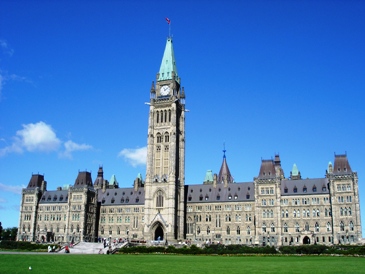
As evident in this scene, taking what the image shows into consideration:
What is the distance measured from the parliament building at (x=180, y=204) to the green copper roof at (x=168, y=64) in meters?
0.31

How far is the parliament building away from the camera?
345 feet

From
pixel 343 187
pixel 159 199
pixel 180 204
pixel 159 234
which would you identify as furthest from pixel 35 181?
pixel 343 187

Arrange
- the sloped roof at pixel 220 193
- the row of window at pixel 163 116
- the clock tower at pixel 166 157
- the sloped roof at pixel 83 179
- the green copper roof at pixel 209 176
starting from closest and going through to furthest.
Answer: the clock tower at pixel 166 157
the sloped roof at pixel 220 193
the row of window at pixel 163 116
the sloped roof at pixel 83 179
the green copper roof at pixel 209 176

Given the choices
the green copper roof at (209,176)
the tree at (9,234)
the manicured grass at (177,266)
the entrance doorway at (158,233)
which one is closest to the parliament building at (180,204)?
the entrance doorway at (158,233)

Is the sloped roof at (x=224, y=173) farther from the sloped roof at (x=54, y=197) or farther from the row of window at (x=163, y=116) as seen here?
the sloped roof at (x=54, y=197)

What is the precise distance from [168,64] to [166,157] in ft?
95.7

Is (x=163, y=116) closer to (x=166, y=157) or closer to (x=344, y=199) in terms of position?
(x=166, y=157)

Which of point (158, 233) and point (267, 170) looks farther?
point (158, 233)

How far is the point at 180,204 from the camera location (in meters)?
119

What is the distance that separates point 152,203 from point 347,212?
4983 centimetres

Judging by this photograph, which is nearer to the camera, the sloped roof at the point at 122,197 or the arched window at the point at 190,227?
the arched window at the point at 190,227

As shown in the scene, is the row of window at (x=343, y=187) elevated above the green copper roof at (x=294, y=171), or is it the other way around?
the green copper roof at (x=294, y=171)

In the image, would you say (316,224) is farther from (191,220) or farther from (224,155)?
(224,155)

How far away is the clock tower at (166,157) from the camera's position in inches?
4532
